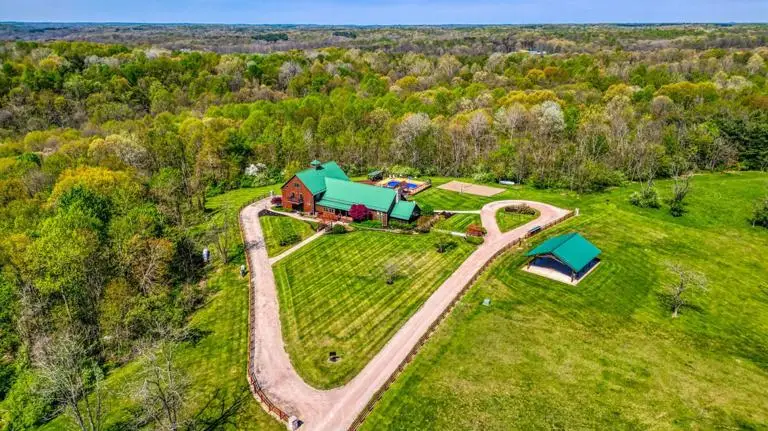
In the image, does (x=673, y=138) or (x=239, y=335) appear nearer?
(x=239, y=335)

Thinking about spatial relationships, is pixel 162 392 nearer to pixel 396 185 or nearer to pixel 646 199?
pixel 396 185

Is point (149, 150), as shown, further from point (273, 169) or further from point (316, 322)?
point (316, 322)

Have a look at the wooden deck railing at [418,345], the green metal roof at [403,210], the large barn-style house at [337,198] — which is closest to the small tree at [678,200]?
the wooden deck railing at [418,345]

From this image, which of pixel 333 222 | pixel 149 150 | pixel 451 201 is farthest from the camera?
pixel 149 150

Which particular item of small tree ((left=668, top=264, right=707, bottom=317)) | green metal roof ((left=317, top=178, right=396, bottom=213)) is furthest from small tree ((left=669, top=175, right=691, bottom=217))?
green metal roof ((left=317, top=178, right=396, bottom=213))

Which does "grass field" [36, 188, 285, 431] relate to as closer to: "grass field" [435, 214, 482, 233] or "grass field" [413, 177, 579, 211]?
"grass field" [435, 214, 482, 233]

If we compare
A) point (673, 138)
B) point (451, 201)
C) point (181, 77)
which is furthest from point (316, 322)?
point (181, 77)
